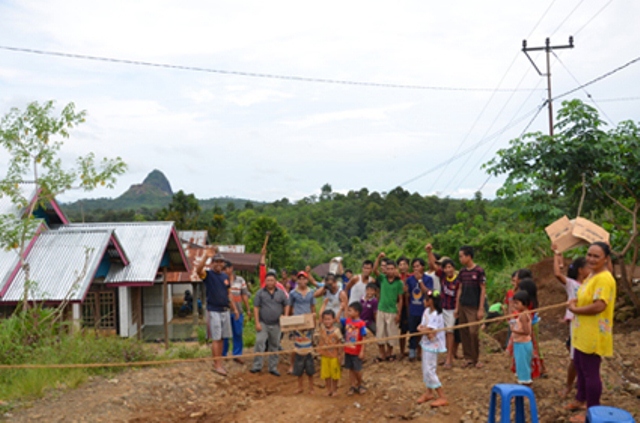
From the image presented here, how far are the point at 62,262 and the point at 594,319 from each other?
38.1 ft

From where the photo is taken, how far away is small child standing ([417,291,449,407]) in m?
6.56

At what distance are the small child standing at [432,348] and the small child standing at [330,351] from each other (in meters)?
1.23

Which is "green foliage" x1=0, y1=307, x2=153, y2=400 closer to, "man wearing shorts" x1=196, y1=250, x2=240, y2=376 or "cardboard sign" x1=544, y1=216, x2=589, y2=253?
"man wearing shorts" x1=196, y1=250, x2=240, y2=376

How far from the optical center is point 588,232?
19.4 ft

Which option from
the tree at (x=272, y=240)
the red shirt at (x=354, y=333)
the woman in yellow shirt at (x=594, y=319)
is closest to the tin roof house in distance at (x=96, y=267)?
the red shirt at (x=354, y=333)

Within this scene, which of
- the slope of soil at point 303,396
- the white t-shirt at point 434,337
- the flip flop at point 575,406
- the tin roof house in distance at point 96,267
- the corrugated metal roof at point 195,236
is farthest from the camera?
the corrugated metal roof at point 195,236

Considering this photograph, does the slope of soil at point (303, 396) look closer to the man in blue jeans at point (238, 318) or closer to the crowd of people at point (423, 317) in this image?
the crowd of people at point (423, 317)

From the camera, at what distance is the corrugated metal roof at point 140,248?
14.9m

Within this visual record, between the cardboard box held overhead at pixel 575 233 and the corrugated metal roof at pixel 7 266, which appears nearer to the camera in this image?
the cardboard box held overhead at pixel 575 233

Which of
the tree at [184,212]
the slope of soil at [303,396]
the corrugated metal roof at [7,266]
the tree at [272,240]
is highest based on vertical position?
the tree at [184,212]

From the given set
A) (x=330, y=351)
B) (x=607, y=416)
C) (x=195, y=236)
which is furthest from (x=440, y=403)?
(x=195, y=236)

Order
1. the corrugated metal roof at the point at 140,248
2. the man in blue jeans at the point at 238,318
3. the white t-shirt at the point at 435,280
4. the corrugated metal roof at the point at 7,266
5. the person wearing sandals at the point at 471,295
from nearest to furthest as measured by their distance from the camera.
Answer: the person wearing sandals at the point at 471,295, the white t-shirt at the point at 435,280, the man in blue jeans at the point at 238,318, the corrugated metal roof at the point at 7,266, the corrugated metal roof at the point at 140,248

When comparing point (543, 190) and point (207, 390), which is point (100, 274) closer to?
point (207, 390)

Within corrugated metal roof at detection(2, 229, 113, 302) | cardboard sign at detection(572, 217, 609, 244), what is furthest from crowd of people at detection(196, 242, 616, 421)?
corrugated metal roof at detection(2, 229, 113, 302)
